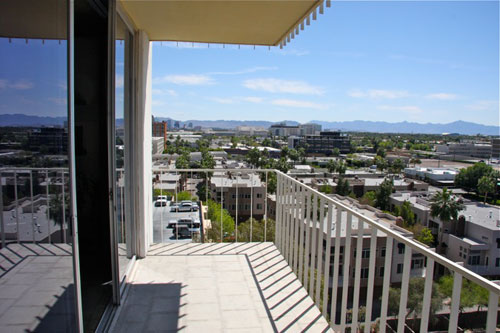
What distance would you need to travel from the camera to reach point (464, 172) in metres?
24.4

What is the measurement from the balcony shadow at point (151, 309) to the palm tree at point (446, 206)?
59.6 feet

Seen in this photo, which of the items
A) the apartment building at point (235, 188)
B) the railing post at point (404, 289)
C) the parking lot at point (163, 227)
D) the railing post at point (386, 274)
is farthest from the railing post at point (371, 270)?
the parking lot at point (163, 227)

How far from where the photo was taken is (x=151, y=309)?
2492 millimetres

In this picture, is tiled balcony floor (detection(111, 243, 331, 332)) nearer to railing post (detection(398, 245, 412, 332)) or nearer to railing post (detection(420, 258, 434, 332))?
railing post (detection(398, 245, 412, 332))

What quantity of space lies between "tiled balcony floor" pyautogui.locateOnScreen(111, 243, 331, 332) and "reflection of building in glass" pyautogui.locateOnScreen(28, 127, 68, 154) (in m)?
1.49

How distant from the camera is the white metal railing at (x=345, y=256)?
113cm

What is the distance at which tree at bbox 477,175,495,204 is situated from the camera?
18522mm

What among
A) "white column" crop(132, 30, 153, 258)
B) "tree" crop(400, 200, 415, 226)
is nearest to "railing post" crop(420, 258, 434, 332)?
"white column" crop(132, 30, 153, 258)

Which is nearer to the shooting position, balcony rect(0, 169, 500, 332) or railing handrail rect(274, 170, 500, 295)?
railing handrail rect(274, 170, 500, 295)

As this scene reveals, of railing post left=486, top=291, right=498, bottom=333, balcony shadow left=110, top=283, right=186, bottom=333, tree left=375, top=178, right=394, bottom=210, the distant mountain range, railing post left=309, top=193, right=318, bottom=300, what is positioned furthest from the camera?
the distant mountain range

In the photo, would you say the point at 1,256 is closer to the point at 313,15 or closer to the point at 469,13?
the point at 313,15

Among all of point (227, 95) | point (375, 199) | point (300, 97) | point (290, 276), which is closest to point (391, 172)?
point (375, 199)

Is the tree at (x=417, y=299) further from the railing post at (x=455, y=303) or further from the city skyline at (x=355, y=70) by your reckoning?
the city skyline at (x=355, y=70)

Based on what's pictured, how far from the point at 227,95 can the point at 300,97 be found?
87.0 ft
